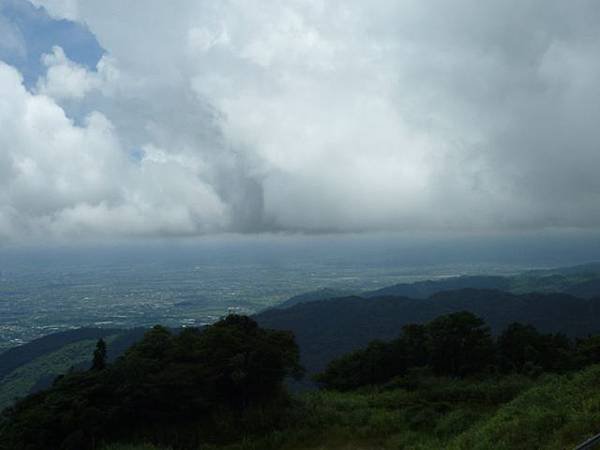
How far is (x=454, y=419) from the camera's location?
2238cm

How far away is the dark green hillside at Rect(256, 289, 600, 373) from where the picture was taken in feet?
474

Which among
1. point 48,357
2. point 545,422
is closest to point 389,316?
point 48,357

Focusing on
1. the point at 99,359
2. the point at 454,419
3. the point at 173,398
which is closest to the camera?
the point at 454,419

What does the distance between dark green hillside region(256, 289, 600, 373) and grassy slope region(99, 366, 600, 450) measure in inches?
3959

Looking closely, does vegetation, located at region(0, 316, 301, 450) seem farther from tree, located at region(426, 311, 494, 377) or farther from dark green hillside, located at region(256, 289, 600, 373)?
dark green hillside, located at region(256, 289, 600, 373)

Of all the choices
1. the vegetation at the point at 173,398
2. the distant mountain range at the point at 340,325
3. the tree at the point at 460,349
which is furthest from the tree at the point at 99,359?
the distant mountain range at the point at 340,325

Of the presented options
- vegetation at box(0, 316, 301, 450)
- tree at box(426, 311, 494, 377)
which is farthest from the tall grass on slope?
tree at box(426, 311, 494, 377)

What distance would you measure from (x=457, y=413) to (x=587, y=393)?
20.3 feet

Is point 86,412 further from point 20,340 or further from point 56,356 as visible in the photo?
point 20,340

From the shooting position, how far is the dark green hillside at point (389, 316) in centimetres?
14462

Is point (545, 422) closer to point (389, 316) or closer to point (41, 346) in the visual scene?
point (41, 346)

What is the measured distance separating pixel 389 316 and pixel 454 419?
159 m

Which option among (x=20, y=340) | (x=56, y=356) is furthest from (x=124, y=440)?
(x=20, y=340)

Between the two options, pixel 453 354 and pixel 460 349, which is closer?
pixel 460 349
